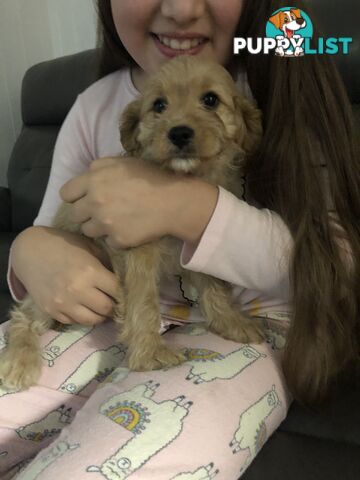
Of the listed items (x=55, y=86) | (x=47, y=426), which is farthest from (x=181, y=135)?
(x=55, y=86)

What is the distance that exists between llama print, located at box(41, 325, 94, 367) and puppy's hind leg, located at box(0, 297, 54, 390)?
0.02 m

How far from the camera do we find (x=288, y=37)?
121 centimetres

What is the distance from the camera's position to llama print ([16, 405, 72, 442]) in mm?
1125

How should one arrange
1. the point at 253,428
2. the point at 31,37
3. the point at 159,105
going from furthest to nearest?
the point at 31,37 < the point at 159,105 < the point at 253,428

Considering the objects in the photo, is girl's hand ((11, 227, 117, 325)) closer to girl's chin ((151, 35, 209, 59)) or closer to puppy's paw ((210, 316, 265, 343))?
puppy's paw ((210, 316, 265, 343))

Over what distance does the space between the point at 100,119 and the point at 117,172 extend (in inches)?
17.2

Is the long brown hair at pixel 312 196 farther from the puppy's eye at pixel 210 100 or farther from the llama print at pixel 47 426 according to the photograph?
the llama print at pixel 47 426

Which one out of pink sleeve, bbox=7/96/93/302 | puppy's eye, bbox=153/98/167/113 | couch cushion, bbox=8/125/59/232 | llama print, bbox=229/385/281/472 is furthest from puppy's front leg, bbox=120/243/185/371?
couch cushion, bbox=8/125/59/232

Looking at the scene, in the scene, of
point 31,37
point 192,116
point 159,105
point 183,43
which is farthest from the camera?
point 31,37

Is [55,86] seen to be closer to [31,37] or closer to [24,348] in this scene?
[31,37]

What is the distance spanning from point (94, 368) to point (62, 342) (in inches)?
4.8

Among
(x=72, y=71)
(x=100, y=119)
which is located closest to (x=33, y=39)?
(x=72, y=71)

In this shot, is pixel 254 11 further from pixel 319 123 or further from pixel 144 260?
pixel 144 260

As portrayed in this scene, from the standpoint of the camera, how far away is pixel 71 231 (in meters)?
1.38
